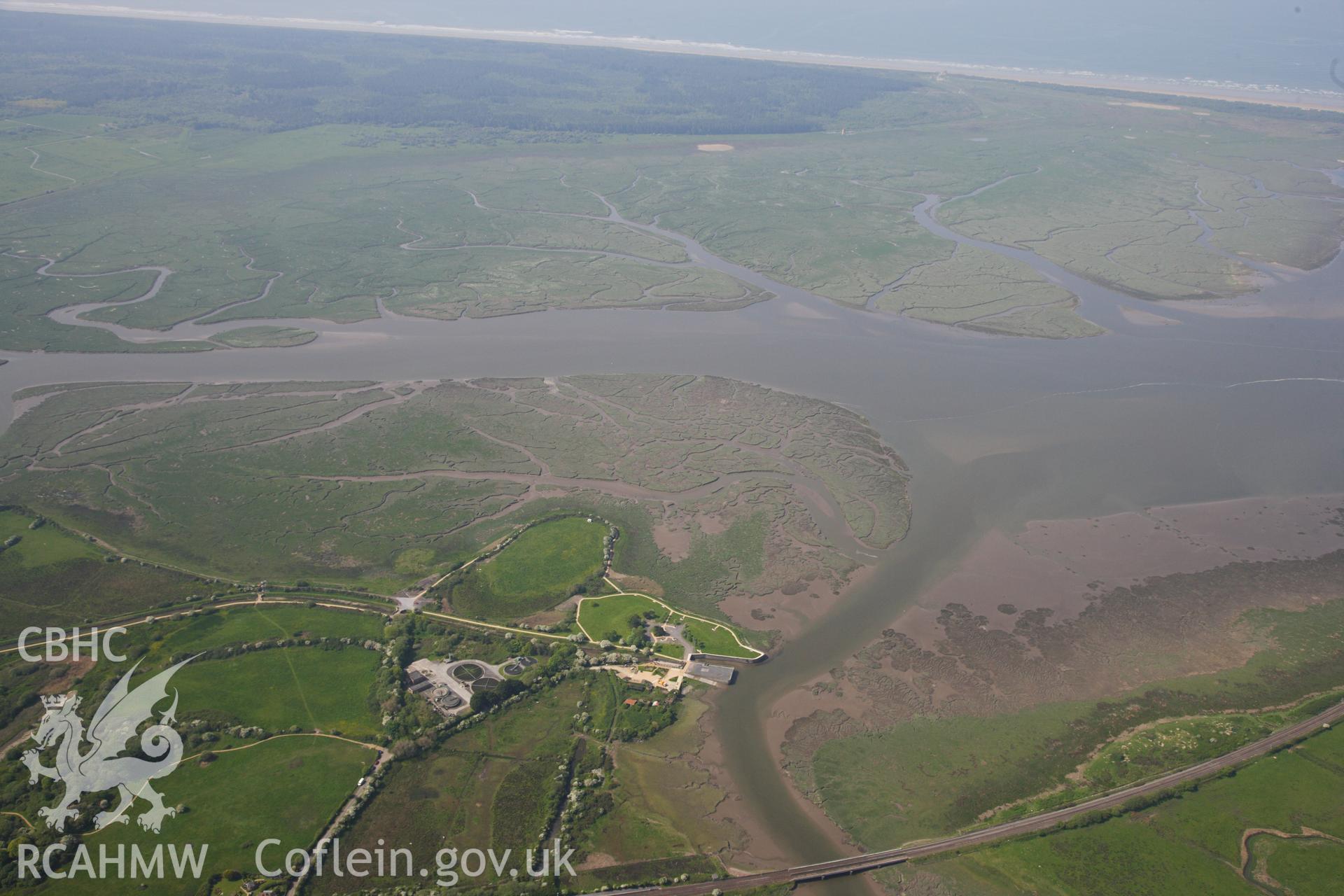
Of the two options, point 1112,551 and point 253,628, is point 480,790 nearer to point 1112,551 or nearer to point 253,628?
point 253,628

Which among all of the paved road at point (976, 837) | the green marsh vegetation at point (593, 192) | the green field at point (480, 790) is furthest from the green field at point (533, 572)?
the green marsh vegetation at point (593, 192)

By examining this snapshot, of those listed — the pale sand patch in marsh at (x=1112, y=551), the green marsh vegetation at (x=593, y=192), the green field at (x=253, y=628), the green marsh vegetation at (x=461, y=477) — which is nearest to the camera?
the green field at (x=253, y=628)

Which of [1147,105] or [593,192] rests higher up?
[1147,105]

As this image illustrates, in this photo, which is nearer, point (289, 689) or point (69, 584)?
point (289, 689)

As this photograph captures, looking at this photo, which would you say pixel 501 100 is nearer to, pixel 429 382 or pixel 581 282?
pixel 581 282

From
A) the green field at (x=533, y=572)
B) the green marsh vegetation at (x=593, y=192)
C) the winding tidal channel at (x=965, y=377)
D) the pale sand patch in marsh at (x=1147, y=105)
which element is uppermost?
the pale sand patch in marsh at (x=1147, y=105)

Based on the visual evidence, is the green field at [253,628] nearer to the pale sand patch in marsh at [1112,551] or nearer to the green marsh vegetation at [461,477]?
the green marsh vegetation at [461,477]

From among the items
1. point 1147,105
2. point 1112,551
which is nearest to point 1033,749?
point 1112,551

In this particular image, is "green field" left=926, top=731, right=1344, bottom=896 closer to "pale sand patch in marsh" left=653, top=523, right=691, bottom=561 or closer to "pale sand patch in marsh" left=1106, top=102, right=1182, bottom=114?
"pale sand patch in marsh" left=653, top=523, right=691, bottom=561
